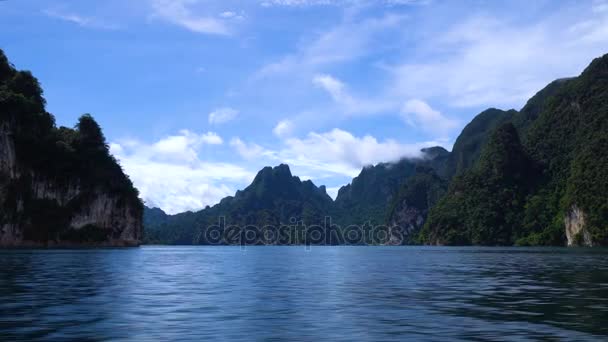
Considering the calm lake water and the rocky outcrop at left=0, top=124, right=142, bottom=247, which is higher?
the rocky outcrop at left=0, top=124, right=142, bottom=247

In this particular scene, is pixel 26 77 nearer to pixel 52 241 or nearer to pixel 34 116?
pixel 34 116

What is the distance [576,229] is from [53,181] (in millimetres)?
145038

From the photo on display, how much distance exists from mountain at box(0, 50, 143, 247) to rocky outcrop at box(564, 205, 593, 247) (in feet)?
428

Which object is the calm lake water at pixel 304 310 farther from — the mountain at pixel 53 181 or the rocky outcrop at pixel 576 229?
the rocky outcrop at pixel 576 229

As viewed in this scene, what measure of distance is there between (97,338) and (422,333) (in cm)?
926

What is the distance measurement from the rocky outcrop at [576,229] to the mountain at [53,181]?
428 feet

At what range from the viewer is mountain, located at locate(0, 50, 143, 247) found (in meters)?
129

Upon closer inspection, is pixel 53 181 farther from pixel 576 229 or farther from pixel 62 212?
pixel 576 229

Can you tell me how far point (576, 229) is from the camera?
→ 17675cm

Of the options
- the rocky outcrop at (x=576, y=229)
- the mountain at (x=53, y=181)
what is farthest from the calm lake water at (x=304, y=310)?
the rocky outcrop at (x=576, y=229)

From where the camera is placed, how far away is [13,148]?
421 ft

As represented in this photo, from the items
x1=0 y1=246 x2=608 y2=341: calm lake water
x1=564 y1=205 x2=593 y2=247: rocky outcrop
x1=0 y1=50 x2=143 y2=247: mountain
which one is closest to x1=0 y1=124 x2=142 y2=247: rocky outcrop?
x1=0 y1=50 x2=143 y2=247: mountain

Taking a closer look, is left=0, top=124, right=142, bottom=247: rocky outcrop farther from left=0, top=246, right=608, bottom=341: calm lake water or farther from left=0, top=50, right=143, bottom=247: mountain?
left=0, top=246, right=608, bottom=341: calm lake water

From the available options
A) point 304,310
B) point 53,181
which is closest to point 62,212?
point 53,181
